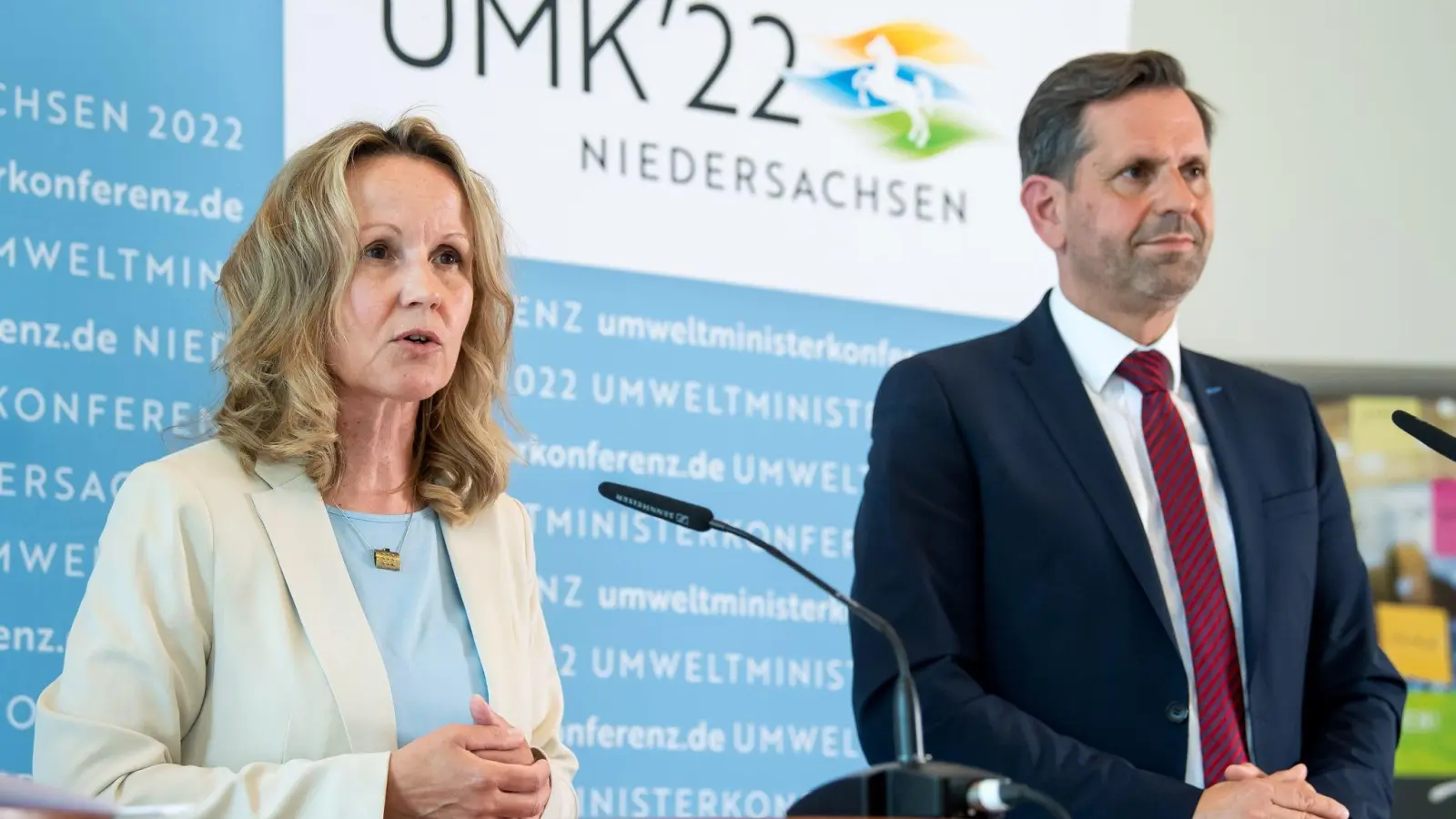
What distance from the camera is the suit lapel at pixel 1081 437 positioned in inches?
105

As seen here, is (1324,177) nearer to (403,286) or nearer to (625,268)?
(625,268)

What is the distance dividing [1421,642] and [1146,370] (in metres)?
2.36

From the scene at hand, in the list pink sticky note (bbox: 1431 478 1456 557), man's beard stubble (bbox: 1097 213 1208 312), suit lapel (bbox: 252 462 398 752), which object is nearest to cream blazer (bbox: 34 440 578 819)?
suit lapel (bbox: 252 462 398 752)

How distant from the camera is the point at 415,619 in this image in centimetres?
248

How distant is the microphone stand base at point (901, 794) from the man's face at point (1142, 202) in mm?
1254

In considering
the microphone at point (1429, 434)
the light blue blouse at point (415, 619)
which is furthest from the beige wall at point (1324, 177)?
the light blue blouse at point (415, 619)

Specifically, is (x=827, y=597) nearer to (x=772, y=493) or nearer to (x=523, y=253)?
(x=772, y=493)

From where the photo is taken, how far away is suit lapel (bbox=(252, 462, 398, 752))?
231cm

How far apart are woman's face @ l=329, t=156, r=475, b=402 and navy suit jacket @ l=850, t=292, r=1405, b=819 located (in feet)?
2.40

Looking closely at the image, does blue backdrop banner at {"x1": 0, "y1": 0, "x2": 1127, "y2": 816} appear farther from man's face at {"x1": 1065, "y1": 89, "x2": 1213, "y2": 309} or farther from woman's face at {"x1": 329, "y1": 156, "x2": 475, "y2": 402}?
man's face at {"x1": 1065, "y1": 89, "x2": 1213, "y2": 309}

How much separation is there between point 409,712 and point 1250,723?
1.29 m

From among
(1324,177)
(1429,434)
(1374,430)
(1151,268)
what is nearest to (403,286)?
(1151,268)

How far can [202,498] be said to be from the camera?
2.37 m

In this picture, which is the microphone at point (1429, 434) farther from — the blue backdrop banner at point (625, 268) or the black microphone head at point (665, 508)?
the blue backdrop banner at point (625, 268)
